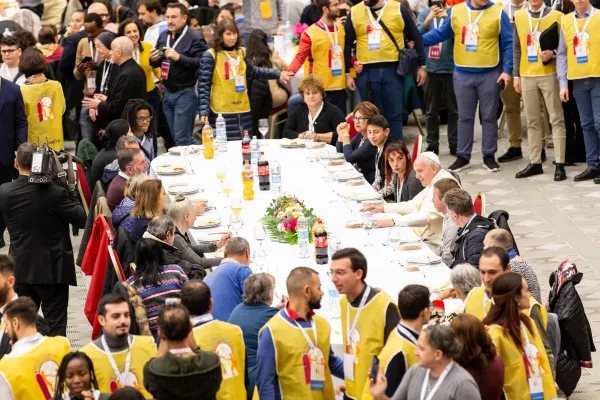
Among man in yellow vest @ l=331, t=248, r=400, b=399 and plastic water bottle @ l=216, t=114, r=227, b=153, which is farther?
plastic water bottle @ l=216, t=114, r=227, b=153

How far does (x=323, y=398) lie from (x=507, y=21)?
6.73 m

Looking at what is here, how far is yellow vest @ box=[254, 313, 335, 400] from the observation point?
18.9 ft

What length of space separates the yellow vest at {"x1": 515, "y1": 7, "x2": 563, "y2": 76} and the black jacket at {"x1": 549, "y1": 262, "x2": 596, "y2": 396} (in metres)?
4.93

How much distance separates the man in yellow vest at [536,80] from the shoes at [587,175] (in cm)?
17

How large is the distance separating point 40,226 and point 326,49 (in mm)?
4893

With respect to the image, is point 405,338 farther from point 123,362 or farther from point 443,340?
point 123,362

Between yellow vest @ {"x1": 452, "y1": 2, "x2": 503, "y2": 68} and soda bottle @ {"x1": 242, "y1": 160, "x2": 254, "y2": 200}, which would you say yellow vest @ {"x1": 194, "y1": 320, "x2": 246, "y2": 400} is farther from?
yellow vest @ {"x1": 452, "y1": 2, "x2": 503, "y2": 68}

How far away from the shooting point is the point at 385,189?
9.54m

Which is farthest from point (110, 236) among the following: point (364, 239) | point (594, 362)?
point (594, 362)

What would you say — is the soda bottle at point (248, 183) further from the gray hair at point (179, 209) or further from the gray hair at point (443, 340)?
the gray hair at point (443, 340)

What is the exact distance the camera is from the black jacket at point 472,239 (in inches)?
287

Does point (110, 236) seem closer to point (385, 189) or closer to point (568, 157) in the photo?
point (385, 189)

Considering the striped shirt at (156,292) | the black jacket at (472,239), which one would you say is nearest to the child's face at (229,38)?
the black jacket at (472,239)

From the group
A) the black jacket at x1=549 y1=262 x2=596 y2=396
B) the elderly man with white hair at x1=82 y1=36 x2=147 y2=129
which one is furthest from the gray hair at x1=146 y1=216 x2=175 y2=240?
the elderly man with white hair at x1=82 y1=36 x2=147 y2=129
